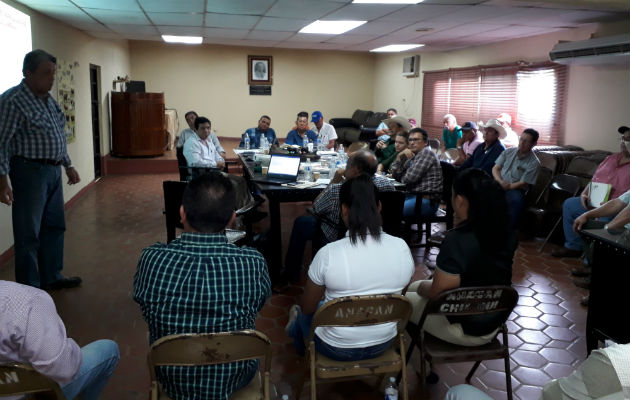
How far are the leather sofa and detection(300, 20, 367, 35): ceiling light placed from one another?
4.48 metres

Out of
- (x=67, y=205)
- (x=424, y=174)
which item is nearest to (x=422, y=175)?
(x=424, y=174)

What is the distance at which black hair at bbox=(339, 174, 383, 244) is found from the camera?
7.02 ft

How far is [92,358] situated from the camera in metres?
1.89

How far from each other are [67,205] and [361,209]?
5.50 m

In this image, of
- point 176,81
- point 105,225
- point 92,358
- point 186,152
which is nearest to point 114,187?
point 105,225

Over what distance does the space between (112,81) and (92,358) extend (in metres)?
9.08

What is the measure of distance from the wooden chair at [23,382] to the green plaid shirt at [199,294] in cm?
36

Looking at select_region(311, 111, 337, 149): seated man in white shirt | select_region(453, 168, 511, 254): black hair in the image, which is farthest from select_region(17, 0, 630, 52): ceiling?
select_region(453, 168, 511, 254): black hair

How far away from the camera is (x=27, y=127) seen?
3.28 meters

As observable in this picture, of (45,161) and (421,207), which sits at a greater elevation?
(45,161)

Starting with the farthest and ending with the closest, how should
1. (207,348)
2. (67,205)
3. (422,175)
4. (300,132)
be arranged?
(300,132)
(67,205)
(422,175)
(207,348)

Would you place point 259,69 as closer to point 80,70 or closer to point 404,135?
point 80,70

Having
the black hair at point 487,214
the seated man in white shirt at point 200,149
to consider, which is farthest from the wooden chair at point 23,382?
the seated man in white shirt at point 200,149

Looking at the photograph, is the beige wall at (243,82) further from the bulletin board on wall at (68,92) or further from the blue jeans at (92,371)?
the blue jeans at (92,371)
